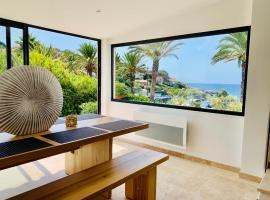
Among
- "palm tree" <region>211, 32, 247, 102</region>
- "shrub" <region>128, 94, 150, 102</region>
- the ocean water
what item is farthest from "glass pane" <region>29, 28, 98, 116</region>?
"palm tree" <region>211, 32, 247, 102</region>

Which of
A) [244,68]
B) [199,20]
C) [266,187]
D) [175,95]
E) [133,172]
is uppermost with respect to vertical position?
[199,20]

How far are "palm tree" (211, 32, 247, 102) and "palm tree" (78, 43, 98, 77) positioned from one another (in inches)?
94.4

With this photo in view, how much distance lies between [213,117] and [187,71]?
2.79 ft

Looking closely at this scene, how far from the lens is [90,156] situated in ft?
7.68

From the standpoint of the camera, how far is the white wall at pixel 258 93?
2514mm

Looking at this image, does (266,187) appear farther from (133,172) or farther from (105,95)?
(105,95)

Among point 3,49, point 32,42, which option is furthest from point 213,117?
point 3,49

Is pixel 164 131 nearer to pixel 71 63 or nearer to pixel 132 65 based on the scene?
pixel 132 65

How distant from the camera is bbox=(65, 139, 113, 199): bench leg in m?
2.23

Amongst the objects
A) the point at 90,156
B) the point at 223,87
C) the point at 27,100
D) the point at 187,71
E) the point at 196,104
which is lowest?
the point at 90,156

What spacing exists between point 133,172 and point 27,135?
36.9 inches

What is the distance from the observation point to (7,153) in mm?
1254

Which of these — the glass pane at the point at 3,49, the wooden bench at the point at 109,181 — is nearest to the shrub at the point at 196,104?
the wooden bench at the point at 109,181

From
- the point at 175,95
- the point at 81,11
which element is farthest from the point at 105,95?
the point at 81,11
